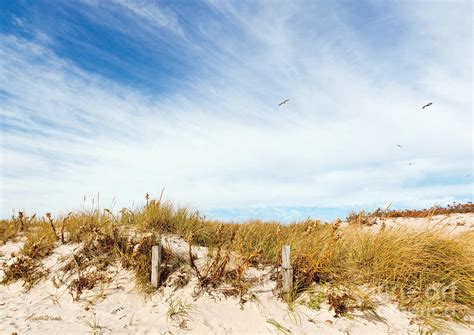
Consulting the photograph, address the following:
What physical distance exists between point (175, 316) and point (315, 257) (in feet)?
9.25

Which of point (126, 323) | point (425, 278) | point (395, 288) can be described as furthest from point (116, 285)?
point (425, 278)

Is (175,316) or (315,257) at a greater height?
(315,257)

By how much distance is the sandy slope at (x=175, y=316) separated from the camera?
5.61 m

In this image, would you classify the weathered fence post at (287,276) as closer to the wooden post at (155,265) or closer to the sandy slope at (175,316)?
the sandy slope at (175,316)

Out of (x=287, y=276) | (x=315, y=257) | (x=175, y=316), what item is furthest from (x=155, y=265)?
(x=315, y=257)

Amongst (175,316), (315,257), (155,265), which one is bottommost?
(175,316)

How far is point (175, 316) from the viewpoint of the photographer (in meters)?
5.89

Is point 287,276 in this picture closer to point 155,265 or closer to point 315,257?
point 315,257

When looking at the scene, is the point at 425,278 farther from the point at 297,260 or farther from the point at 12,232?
the point at 12,232

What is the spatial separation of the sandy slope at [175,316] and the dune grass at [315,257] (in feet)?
0.94

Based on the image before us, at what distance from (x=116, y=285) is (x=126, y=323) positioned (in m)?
1.31

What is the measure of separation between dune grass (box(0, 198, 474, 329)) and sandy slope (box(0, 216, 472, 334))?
29 cm

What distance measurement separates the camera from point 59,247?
8.35m

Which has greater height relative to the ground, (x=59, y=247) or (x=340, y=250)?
(x=340, y=250)
